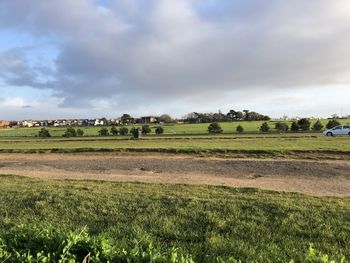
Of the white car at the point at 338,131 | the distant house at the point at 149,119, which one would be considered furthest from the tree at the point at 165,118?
the white car at the point at 338,131

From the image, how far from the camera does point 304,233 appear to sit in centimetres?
637

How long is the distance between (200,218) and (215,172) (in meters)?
9.38

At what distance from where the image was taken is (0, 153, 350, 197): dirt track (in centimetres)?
1316

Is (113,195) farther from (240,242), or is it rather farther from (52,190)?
(240,242)

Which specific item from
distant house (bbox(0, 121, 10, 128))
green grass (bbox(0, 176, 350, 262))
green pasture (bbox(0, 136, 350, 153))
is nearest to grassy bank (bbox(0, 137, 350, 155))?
green pasture (bbox(0, 136, 350, 153))

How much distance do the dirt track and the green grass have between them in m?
2.72

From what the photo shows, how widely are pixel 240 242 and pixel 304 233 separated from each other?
121cm

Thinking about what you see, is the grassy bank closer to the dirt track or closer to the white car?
the dirt track

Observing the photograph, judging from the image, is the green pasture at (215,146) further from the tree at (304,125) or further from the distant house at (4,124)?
the distant house at (4,124)

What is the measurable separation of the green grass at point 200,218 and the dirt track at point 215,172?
2721mm

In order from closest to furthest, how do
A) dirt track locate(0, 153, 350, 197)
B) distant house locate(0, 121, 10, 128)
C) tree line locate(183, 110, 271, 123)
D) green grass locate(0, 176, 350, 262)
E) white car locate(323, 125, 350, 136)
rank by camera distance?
1. green grass locate(0, 176, 350, 262)
2. dirt track locate(0, 153, 350, 197)
3. white car locate(323, 125, 350, 136)
4. tree line locate(183, 110, 271, 123)
5. distant house locate(0, 121, 10, 128)

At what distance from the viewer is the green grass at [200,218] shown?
18.5 ft

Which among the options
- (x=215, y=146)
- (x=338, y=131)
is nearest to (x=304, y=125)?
(x=338, y=131)

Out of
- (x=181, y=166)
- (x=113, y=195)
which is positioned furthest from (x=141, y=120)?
(x=113, y=195)
